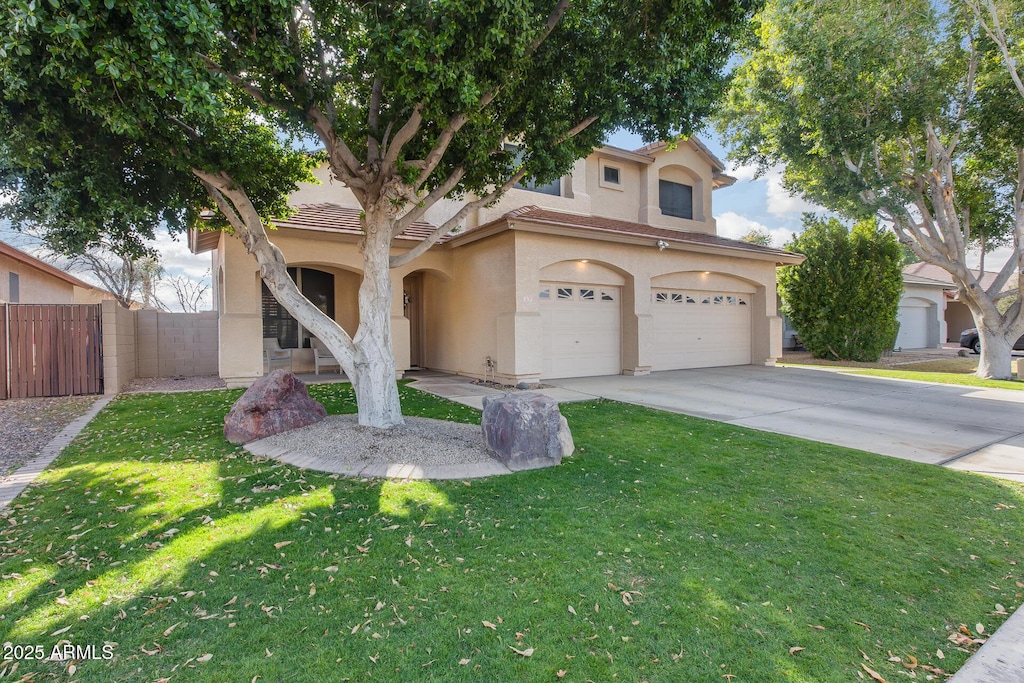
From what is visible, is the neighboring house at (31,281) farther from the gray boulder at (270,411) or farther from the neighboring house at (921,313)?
the neighboring house at (921,313)

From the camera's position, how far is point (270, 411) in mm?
6438

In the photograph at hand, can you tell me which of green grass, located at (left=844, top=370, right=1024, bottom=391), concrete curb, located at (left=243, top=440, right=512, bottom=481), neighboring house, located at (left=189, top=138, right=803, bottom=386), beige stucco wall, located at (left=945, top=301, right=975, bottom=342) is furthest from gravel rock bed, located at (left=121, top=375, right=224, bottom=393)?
beige stucco wall, located at (left=945, top=301, right=975, bottom=342)

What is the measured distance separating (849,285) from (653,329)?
29.0 ft

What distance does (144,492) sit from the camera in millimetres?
4500

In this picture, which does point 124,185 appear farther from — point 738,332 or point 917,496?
point 738,332

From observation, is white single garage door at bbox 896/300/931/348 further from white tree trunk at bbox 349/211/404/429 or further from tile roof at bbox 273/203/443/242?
white tree trunk at bbox 349/211/404/429

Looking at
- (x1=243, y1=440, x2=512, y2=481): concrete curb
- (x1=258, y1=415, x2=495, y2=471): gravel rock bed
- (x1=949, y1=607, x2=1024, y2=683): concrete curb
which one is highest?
(x1=258, y1=415, x2=495, y2=471): gravel rock bed

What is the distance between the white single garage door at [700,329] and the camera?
14242 mm

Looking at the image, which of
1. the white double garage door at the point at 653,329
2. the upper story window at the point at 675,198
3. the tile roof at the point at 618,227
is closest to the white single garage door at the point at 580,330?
the white double garage door at the point at 653,329

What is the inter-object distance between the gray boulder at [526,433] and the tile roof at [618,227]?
6.04 m

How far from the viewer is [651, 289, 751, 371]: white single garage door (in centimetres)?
1424

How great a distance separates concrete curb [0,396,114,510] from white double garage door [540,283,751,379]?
8.83 m

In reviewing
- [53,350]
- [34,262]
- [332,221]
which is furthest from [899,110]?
[34,262]

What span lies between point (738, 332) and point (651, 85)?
11.0 metres
